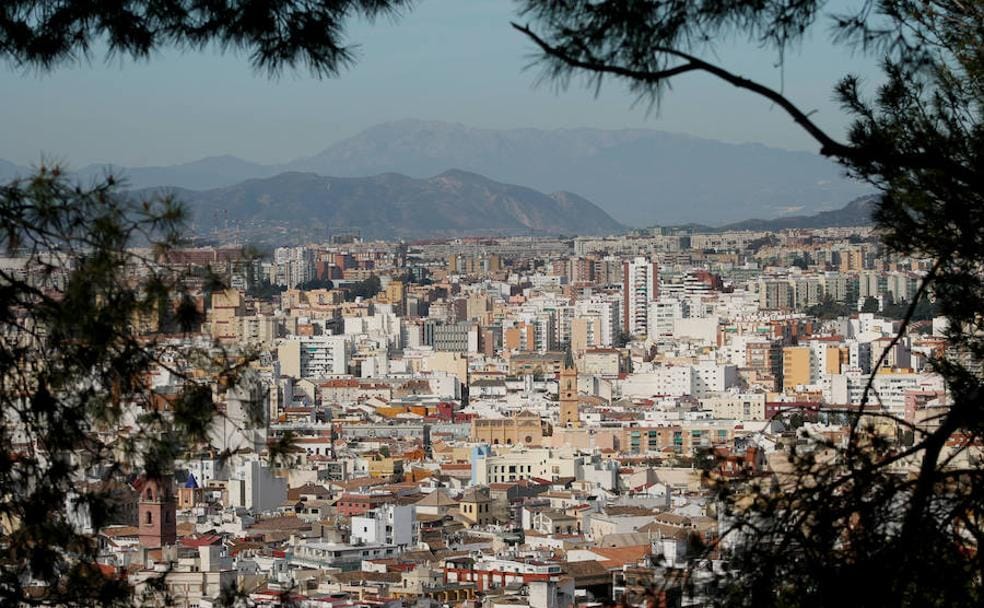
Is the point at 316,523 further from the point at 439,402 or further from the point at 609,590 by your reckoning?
the point at 439,402

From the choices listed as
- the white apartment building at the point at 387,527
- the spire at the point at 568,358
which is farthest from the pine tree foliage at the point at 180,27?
the spire at the point at 568,358

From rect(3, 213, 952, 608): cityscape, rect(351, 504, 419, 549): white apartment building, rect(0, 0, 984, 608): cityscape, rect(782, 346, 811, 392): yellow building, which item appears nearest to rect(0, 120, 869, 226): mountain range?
rect(3, 213, 952, 608): cityscape

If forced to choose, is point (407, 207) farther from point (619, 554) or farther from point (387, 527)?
point (619, 554)

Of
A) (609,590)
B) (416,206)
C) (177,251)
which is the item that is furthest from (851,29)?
(416,206)

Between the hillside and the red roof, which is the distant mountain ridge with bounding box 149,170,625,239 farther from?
the red roof

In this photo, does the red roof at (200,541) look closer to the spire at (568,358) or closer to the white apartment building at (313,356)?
the spire at (568,358)

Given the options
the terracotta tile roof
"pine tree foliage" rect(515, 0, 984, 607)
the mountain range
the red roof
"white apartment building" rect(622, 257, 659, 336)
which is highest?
the mountain range

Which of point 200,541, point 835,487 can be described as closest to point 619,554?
point 200,541
